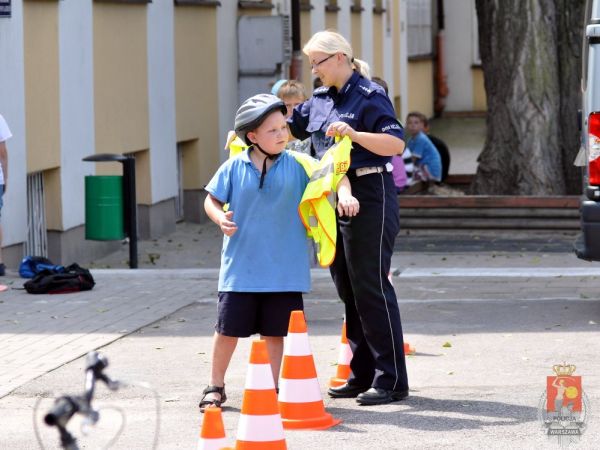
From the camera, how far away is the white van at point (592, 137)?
9.70 metres

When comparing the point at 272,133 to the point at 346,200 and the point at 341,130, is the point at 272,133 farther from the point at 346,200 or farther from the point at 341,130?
the point at 346,200

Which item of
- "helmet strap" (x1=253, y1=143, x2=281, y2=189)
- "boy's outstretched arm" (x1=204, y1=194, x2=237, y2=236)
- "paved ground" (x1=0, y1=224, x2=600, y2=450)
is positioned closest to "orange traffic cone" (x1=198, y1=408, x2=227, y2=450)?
"paved ground" (x1=0, y1=224, x2=600, y2=450)

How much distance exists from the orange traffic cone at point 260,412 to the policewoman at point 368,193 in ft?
3.91

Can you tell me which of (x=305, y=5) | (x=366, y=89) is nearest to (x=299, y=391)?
(x=366, y=89)

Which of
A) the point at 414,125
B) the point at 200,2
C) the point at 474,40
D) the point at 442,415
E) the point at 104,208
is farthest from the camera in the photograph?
the point at 474,40

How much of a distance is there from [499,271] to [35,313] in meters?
4.22

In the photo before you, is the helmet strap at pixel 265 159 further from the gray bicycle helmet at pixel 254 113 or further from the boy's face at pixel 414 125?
the boy's face at pixel 414 125

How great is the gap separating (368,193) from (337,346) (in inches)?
88.1

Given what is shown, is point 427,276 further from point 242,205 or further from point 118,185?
point 242,205

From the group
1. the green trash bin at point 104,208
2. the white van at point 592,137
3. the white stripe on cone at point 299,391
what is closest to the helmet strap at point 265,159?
the white stripe on cone at point 299,391

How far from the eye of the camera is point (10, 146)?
14.2 metres

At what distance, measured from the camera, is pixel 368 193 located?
289 inches

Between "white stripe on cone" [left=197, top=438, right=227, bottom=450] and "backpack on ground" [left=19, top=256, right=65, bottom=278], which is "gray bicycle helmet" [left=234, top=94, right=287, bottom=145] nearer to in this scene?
"white stripe on cone" [left=197, top=438, right=227, bottom=450]

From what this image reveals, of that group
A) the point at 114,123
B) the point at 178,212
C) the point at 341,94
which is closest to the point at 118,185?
the point at 114,123
